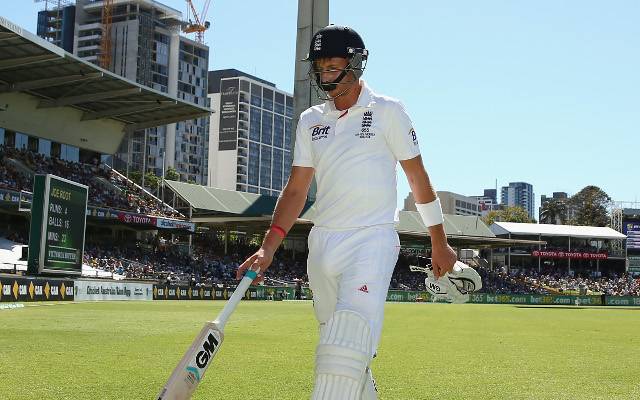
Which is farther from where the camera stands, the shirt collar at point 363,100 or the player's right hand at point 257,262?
the shirt collar at point 363,100

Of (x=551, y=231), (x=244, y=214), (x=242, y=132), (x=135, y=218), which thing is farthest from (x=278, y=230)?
(x=242, y=132)

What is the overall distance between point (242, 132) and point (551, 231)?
107604 mm

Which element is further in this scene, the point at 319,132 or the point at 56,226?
the point at 56,226

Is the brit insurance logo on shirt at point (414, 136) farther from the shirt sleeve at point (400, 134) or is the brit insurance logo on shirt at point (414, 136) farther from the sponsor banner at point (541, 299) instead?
the sponsor banner at point (541, 299)

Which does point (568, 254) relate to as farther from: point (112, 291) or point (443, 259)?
point (443, 259)

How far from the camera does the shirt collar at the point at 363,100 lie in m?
4.76

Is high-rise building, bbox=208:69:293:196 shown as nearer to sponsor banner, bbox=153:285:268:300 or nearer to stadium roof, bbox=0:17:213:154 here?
stadium roof, bbox=0:17:213:154

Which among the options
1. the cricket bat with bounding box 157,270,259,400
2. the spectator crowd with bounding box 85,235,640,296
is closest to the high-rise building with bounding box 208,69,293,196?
the spectator crowd with bounding box 85,235,640,296

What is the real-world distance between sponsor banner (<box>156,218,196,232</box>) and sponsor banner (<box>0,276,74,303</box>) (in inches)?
850

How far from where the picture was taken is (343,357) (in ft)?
12.9

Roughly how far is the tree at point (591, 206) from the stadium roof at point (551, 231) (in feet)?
135

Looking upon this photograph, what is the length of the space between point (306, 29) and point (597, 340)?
42924mm

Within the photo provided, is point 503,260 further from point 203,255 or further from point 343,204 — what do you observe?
point 343,204

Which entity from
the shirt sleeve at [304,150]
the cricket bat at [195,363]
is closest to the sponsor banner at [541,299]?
the shirt sleeve at [304,150]
